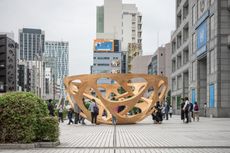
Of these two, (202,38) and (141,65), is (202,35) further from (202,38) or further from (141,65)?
(141,65)

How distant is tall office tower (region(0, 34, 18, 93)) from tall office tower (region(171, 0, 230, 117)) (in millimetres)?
53411

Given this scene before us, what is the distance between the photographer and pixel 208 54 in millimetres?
46188

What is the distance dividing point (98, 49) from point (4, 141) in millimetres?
164649

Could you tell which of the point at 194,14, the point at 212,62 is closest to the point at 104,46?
the point at 194,14

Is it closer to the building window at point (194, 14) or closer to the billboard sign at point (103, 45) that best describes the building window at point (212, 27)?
the building window at point (194, 14)

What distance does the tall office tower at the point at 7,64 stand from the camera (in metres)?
105

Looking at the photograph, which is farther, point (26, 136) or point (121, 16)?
point (121, 16)

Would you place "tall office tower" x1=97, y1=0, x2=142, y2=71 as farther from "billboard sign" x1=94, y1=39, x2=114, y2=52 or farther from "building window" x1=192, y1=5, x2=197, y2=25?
"building window" x1=192, y1=5, x2=197, y2=25

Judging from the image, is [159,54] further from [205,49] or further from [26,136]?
[26,136]

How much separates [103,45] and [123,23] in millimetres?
16594

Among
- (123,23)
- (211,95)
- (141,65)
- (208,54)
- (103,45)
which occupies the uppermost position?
(123,23)

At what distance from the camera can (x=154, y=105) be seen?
28062mm

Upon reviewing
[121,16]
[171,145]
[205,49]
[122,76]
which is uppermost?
[121,16]

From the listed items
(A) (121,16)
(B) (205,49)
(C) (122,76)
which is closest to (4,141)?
(C) (122,76)
